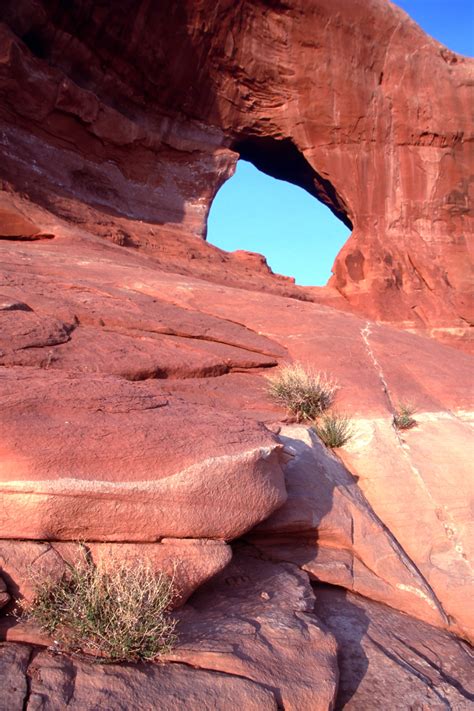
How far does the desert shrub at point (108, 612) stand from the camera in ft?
9.66

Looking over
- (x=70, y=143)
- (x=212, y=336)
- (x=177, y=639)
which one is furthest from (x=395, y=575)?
(x=70, y=143)

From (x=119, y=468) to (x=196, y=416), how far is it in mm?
984

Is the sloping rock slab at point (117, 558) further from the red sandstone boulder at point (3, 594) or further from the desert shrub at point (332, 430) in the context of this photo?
the desert shrub at point (332, 430)

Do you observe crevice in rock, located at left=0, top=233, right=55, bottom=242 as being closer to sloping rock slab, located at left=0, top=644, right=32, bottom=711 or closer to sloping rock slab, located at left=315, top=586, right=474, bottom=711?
sloping rock slab, located at left=315, top=586, right=474, bottom=711

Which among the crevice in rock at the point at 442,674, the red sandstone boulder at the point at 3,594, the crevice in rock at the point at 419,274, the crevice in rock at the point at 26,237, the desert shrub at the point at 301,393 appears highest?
the crevice in rock at the point at 419,274

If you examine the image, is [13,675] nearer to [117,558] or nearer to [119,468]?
[117,558]

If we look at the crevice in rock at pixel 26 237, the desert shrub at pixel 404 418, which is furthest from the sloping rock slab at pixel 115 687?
the crevice in rock at pixel 26 237

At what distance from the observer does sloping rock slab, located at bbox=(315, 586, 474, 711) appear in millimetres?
Answer: 3426

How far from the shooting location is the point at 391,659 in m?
3.79

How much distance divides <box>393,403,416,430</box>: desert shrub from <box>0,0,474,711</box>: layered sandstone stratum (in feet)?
A: 0.44

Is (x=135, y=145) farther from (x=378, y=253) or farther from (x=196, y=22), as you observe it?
(x=378, y=253)

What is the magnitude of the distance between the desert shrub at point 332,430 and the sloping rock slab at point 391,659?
1.81m

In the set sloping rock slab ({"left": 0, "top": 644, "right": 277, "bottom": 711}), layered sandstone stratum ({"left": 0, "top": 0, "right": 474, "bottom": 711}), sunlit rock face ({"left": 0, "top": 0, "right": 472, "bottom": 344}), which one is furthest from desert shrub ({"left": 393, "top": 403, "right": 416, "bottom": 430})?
sunlit rock face ({"left": 0, "top": 0, "right": 472, "bottom": 344})

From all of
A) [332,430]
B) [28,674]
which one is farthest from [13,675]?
[332,430]
